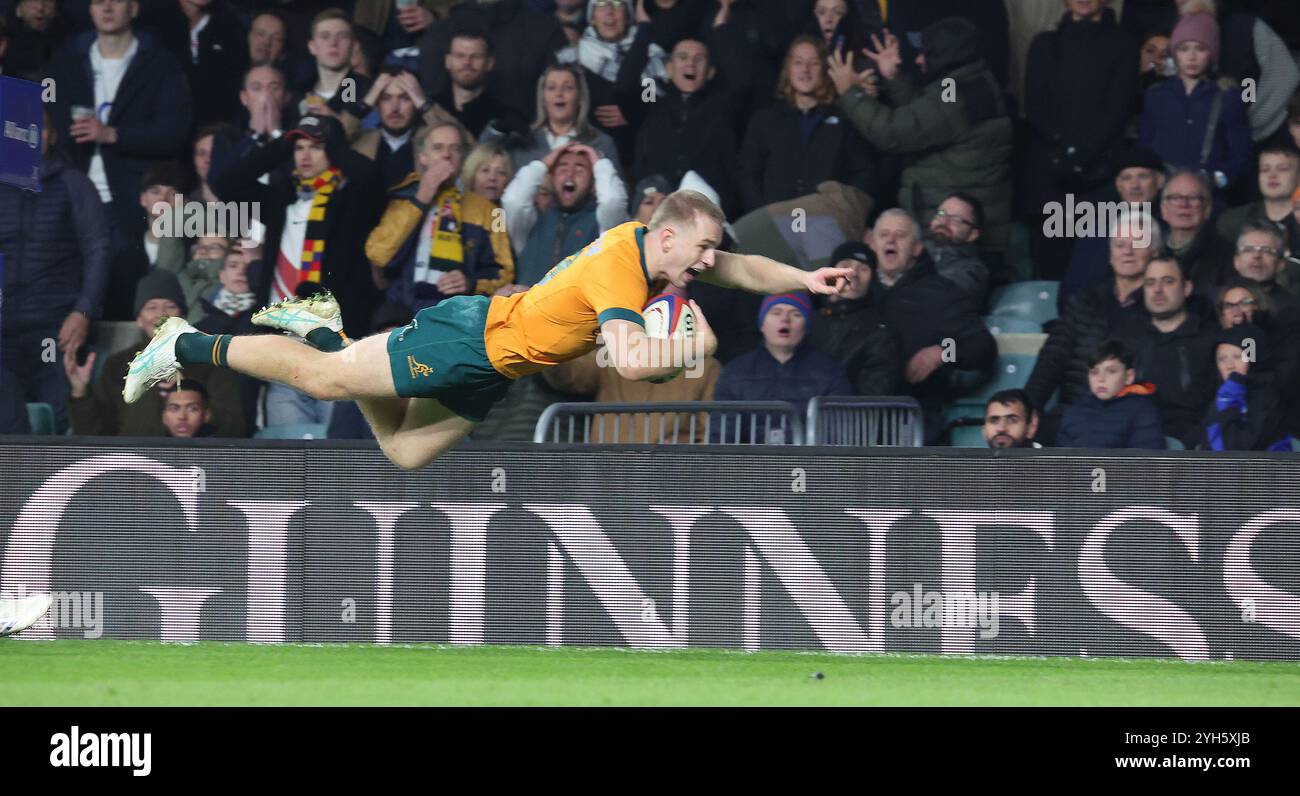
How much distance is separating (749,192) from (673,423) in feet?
6.22

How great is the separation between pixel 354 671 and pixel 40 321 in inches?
192

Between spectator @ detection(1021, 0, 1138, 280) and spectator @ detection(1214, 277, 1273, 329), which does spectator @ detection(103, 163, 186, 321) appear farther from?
spectator @ detection(1214, 277, 1273, 329)

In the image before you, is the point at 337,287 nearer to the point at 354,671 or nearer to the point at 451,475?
the point at 451,475

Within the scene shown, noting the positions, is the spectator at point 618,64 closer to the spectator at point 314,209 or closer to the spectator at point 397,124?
the spectator at point 397,124

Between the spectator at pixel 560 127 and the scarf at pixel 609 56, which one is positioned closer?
the spectator at pixel 560 127

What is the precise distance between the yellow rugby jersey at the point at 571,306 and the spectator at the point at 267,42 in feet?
18.2

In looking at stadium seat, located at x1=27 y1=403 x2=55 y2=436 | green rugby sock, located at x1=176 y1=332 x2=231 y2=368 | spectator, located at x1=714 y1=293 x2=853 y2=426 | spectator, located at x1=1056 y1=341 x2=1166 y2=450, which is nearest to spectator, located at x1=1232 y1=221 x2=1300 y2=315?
spectator, located at x1=1056 y1=341 x2=1166 y2=450

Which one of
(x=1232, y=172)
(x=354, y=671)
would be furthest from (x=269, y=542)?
(x=1232, y=172)

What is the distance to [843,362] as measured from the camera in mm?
10594

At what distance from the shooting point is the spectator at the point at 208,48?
1198 cm

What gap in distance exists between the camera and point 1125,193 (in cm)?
1096

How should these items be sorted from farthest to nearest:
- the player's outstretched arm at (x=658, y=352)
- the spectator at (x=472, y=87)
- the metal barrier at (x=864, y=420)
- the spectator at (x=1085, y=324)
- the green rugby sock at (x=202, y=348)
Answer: the spectator at (x=472, y=87)
the spectator at (x=1085, y=324)
the metal barrier at (x=864, y=420)
the green rugby sock at (x=202, y=348)
the player's outstretched arm at (x=658, y=352)

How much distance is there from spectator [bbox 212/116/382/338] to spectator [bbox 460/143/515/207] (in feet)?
2.16

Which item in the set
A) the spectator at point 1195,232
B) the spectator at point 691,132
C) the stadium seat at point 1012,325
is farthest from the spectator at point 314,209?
the spectator at point 1195,232
